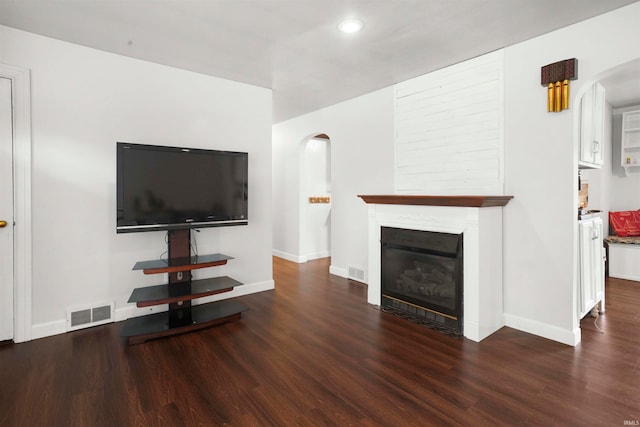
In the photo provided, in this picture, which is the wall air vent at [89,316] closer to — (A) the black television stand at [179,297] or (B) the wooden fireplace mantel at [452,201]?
(A) the black television stand at [179,297]

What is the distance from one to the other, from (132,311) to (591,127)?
468 cm

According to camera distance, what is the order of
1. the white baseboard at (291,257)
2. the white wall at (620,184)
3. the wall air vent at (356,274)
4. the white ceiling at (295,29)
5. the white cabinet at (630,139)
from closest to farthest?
the white ceiling at (295,29) → the wall air vent at (356,274) → the white cabinet at (630,139) → the white wall at (620,184) → the white baseboard at (291,257)

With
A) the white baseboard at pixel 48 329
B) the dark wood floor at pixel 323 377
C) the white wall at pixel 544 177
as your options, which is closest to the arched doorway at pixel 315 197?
the dark wood floor at pixel 323 377

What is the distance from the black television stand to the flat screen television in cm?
26

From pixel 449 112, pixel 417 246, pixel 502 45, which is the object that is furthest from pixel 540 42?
pixel 417 246

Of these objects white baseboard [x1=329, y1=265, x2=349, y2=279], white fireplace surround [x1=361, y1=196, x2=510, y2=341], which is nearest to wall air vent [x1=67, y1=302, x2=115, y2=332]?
white baseboard [x1=329, y1=265, x2=349, y2=279]

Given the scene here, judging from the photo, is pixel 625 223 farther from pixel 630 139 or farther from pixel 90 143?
pixel 90 143

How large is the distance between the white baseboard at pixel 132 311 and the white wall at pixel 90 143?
0.01 metres

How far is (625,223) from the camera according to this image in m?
4.72

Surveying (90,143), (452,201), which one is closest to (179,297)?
(90,143)

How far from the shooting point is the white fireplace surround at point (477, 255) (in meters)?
2.71

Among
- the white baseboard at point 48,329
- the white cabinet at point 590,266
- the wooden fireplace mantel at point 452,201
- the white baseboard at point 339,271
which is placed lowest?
the white baseboard at point 48,329

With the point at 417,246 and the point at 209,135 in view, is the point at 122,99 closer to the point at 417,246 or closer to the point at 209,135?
the point at 209,135

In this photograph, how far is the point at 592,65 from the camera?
246 centimetres
